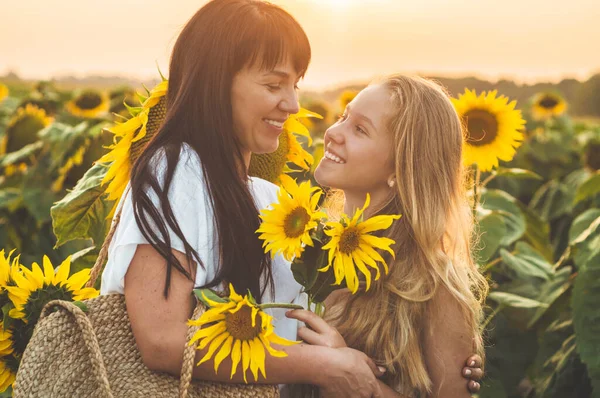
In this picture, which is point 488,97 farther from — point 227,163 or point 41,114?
point 41,114

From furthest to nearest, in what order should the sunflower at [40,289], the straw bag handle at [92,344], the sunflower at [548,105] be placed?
the sunflower at [548,105], the sunflower at [40,289], the straw bag handle at [92,344]

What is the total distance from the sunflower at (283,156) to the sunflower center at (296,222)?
0.62 metres

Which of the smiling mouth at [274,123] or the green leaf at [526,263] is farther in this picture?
the green leaf at [526,263]

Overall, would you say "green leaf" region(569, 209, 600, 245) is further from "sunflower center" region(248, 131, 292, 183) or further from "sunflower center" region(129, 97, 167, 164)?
"sunflower center" region(129, 97, 167, 164)

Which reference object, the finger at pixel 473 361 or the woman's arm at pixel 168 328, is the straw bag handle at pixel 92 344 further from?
the finger at pixel 473 361

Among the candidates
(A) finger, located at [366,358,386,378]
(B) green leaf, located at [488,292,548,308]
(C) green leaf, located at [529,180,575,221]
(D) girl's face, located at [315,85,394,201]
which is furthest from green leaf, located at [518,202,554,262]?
(A) finger, located at [366,358,386,378]

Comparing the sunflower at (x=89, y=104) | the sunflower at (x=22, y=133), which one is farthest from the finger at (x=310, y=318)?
the sunflower at (x=89, y=104)

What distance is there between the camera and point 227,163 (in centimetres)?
184

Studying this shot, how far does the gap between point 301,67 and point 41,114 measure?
295 cm

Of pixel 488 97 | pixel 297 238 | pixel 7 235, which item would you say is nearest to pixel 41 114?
→ pixel 7 235

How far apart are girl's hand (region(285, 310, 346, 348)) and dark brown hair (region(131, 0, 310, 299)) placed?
0.10m

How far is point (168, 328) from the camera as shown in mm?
1638

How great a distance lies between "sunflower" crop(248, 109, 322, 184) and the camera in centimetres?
223

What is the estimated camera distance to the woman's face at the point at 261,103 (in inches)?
73.8
